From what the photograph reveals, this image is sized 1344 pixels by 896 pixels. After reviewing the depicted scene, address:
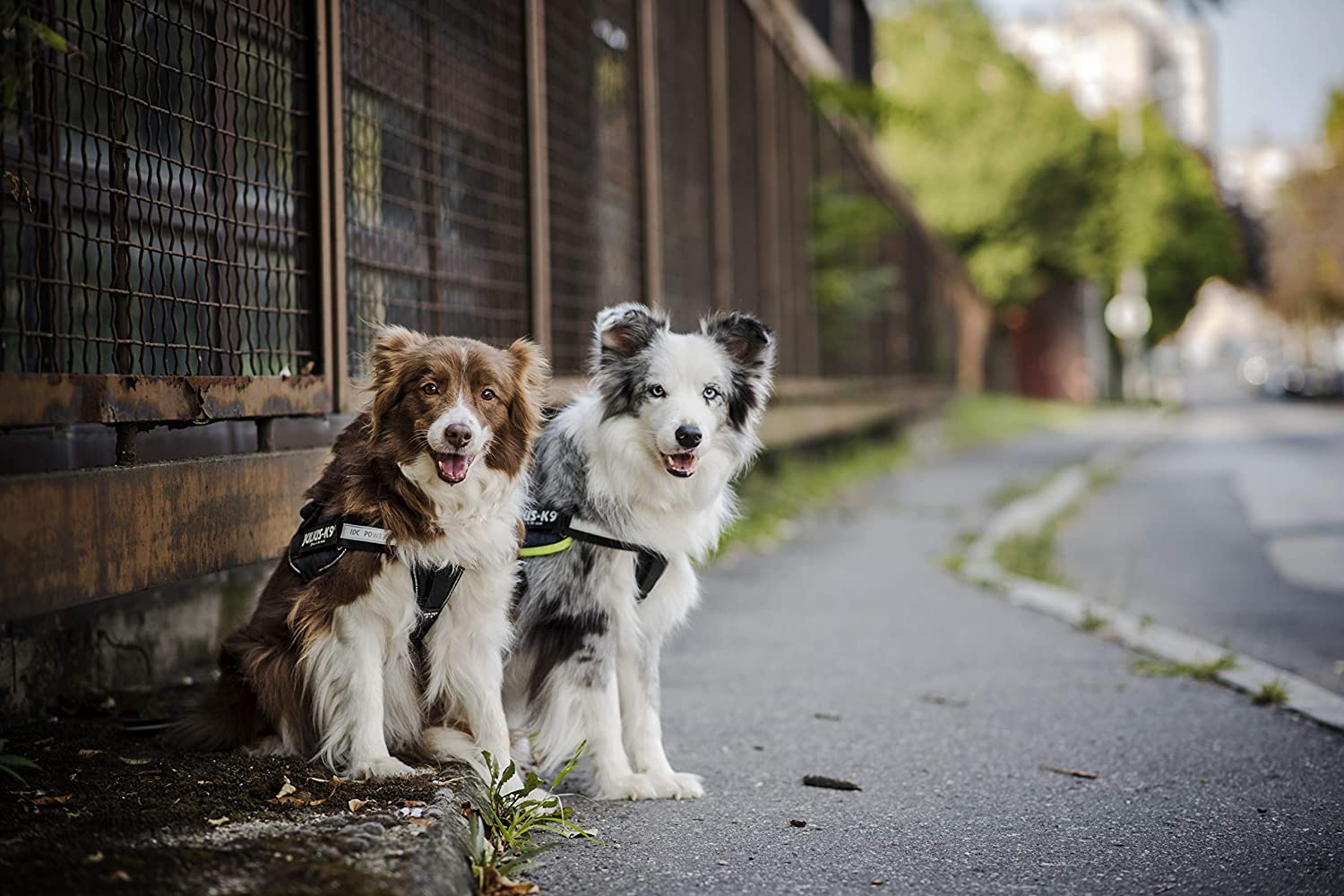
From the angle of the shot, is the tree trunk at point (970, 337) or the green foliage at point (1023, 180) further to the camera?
the green foliage at point (1023, 180)

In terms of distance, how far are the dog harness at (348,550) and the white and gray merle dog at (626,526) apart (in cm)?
57

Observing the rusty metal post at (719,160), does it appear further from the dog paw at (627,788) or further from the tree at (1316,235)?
the tree at (1316,235)

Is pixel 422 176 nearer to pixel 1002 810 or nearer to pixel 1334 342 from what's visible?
pixel 1002 810

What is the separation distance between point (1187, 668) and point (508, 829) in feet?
12.1

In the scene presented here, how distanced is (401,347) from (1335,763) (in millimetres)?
3419

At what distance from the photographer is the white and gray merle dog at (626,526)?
13.7ft

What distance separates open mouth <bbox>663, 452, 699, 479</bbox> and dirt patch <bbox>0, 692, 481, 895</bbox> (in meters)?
1.16

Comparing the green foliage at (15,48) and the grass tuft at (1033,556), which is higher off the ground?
the green foliage at (15,48)

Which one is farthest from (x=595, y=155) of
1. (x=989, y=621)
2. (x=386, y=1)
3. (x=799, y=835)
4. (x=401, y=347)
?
(x=799, y=835)

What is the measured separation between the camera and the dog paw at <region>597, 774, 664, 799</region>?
4133 mm

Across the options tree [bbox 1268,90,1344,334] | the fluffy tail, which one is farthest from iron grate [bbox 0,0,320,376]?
tree [bbox 1268,90,1344,334]

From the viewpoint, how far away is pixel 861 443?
61.3 feet

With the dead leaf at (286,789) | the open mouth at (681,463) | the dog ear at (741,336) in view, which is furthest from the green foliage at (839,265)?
the dead leaf at (286,789)

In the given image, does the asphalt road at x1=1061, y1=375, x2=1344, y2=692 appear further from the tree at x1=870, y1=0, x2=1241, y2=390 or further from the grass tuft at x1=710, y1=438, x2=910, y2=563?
the tree at x1=870, y1=0, x2=1241, y2=390
